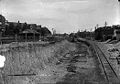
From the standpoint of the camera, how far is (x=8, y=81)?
849 centimetres

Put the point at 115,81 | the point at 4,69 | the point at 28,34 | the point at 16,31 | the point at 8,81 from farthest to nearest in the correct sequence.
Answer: the point at 16,31, the point at 28,34, the point at 4,69, the point at 115,81, the point at 8,81

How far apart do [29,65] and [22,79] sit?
323 centimetres

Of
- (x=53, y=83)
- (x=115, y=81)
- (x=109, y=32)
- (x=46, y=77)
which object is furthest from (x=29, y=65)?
(x=109, y=32)

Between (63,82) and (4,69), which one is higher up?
(4,69)

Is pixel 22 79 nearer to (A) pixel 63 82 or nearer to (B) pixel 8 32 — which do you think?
(A) pixel 63 82

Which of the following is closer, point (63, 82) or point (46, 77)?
point (63, 82)

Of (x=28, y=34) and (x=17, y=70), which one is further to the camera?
(x=28, y=34)

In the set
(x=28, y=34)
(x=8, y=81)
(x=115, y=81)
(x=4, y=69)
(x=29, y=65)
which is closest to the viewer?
(x=8, y=81)

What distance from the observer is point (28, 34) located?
2549 inches

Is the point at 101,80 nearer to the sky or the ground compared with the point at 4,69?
nearer to the ground

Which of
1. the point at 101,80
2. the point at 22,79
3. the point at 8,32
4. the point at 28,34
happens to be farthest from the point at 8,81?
the point at 8,32

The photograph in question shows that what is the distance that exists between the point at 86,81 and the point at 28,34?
186ft

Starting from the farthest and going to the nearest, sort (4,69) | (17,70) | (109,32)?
(109,32)
(17,70)
(4,69)

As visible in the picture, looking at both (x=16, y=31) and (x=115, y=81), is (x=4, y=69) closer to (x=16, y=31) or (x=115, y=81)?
(x=115, y=81)
